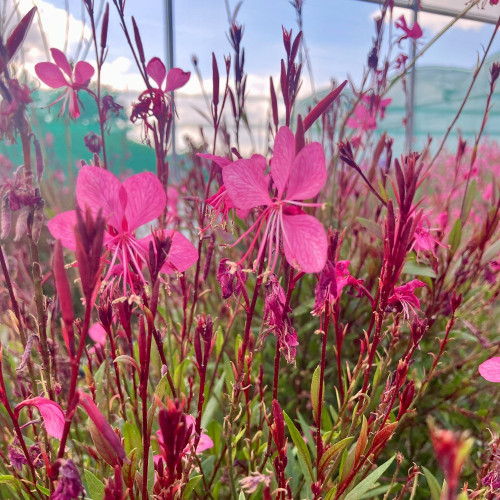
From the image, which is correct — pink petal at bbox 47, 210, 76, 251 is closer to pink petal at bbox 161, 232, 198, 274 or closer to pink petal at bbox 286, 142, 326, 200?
pink petal at bbox 161, 232, 198, 274

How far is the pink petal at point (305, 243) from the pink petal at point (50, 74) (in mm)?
469

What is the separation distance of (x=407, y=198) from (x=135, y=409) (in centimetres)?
43

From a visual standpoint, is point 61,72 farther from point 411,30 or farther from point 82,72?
point 411,30

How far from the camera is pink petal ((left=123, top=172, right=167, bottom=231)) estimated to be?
1.40 ft

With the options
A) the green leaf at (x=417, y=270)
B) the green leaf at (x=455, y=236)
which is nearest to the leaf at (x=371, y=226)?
the green leaf at (x=417, y=270)

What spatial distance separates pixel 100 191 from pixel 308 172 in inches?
7.5

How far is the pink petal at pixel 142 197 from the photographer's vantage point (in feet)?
1.40

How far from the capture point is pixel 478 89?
18.6ft

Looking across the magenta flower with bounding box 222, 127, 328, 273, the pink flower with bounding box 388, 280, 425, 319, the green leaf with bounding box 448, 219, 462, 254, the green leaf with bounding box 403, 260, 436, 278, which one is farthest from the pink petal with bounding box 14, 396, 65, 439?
the green leaf with bounding box 448, 219, 462, 254

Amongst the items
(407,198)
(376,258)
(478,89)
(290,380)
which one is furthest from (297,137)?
(478,89)

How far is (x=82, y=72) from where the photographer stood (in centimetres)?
66

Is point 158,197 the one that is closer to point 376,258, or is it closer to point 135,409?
point 135,409

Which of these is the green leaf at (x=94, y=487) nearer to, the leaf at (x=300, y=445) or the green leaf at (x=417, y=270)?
the leaf at (x=300, y=445)

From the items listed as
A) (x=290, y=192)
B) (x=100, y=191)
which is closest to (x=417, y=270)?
(x=290, y=192)
